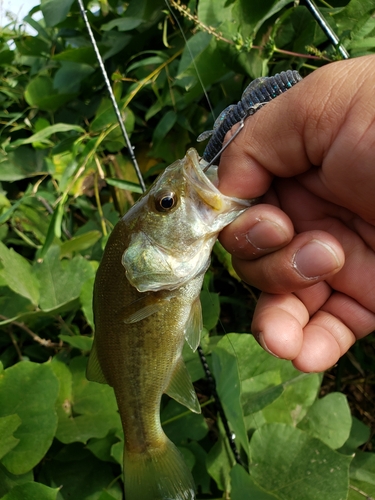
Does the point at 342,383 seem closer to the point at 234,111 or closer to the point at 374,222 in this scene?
the point at 374,222

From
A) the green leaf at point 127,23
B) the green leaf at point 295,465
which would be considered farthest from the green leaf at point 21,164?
the green leaf at point 295,465

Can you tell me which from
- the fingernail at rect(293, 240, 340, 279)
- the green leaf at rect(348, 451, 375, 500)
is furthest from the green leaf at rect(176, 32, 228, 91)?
the green leaf at rect(348, 451, 375, 500)

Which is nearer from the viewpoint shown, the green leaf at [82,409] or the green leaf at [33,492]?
the green leaf at [33,492]

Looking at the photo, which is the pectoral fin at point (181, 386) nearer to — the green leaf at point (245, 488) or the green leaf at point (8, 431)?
the green leaf at point (245, 488)

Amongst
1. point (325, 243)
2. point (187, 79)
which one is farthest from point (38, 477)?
point (187, 79)

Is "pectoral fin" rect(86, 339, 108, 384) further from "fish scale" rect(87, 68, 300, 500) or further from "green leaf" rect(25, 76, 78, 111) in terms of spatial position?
"green leaf" rect(25, 76, 78, 111)

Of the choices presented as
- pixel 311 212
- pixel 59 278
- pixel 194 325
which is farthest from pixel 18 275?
pixel 311 212
